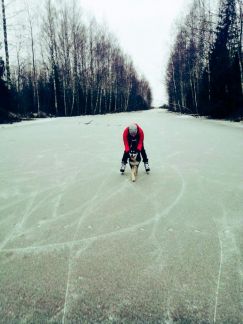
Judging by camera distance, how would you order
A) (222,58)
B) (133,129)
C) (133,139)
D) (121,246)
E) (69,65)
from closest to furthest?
(121,246), (133,129), (133,139), (222,58), (69,65)

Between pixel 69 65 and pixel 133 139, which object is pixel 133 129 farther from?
pixel 69 65

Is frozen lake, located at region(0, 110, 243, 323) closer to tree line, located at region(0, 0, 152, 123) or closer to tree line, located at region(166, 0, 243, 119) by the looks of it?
tree line, located at region(166, 0, 243, 119)

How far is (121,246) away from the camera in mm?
3670

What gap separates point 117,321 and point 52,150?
341 inches

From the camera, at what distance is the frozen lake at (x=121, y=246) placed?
262cm

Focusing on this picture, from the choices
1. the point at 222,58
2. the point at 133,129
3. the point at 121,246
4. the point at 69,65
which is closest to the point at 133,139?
the point at 133,129

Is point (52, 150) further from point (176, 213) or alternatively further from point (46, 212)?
point (176, 213)

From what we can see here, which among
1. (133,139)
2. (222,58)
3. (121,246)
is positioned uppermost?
(222,58)

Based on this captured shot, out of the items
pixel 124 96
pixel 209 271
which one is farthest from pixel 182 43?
pixel 209 271

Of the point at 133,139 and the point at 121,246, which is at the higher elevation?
the point at 133,139

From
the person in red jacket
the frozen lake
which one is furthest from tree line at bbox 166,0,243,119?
the frozen lake

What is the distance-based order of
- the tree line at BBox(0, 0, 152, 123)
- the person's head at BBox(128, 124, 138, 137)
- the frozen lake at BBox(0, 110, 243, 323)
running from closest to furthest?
the frozen lake at BBox(0, 110, 243, 323)
the person's head at BBox(128, 124, 138, 137)
the tree line at BBox(0, 0, 152, 123)

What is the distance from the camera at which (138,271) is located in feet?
10.3

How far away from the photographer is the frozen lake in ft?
8.61
